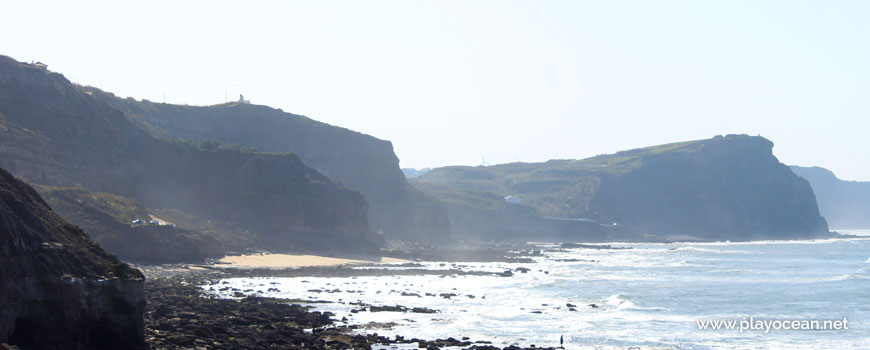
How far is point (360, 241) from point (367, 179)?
134ft

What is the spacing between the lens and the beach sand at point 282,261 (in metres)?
75.3

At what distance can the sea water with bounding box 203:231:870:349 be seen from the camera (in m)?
39.0

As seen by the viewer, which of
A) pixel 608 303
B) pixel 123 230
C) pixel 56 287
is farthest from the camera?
pixel 123 230

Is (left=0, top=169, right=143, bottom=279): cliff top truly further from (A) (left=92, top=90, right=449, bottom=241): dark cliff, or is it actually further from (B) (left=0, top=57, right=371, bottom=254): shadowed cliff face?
(A) (left=92, top=90, right=449, bottom=241): dark cliff

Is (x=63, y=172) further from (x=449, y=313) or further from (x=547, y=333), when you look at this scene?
(x=547, y=333)

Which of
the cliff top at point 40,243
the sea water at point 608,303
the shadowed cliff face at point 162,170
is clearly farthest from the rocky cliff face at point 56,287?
the shadowed cliff face at point 162,170

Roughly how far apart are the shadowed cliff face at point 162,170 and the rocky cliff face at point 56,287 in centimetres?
5348

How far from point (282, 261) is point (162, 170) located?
27772 millimetres

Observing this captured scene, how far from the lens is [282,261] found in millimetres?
79625

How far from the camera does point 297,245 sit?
9306cm

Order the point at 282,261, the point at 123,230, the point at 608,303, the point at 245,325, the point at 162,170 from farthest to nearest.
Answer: the point at 162,170 < the point at 282,261 < the point at 123,230 < the point at 608,303 < the point at 245,325

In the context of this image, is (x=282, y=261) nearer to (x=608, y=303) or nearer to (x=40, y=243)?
(x=608, y=303)

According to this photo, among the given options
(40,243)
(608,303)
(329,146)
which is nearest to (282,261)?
(608,303)

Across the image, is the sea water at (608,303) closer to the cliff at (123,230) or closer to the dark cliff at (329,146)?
the cliff at (123,230)
